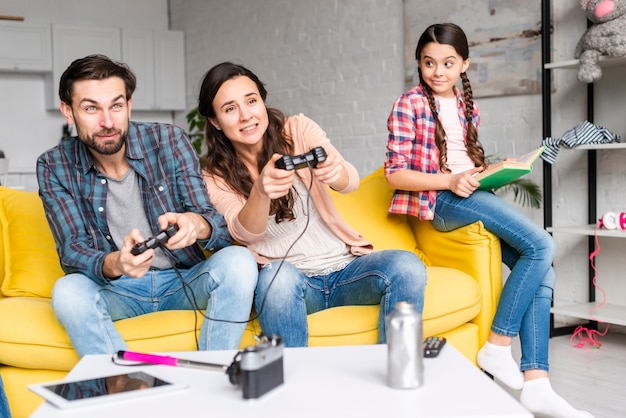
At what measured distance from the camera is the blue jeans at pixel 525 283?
228cm

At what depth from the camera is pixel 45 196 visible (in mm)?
2117

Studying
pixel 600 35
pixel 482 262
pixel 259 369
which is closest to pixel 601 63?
pixel 600 35

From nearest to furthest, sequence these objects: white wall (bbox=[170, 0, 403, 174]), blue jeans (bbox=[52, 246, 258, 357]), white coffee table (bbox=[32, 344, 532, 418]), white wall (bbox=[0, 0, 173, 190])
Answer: white coffee table (bbox=[32, 344, 532, 418]) → blue jeans (bbox=[52, 246, 258, 357]) → white wall (bbox=[170, 0, 403, 174]) → white wall (bbox=[0, 0, 173, 190])

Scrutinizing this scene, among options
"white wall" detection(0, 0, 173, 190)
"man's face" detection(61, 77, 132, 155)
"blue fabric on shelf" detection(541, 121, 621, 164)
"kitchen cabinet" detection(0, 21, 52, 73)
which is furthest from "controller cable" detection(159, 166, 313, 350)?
"kitchen cabinet" detection(0, 21, 52, 73)

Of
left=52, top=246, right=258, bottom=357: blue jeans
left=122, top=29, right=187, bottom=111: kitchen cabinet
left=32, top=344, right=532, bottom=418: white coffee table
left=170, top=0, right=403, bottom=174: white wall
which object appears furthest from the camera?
left=122, top=29, right=187, bottom=111: kitchen cabinet

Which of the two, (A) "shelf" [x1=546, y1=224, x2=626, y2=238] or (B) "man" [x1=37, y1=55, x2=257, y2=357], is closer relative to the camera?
(B) "man" [x1=37, y1=55, x2=257, y2=357]

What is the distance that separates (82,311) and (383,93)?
10.4ft

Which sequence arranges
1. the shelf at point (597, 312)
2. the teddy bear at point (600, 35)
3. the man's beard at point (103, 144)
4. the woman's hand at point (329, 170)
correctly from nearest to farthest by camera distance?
the woman's hand at point (329, 170), the man's beard at point (103, 144), the teddy bear at point (600, 35), the shelf at point (597, 312)

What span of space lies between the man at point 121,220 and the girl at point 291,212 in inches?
3.7

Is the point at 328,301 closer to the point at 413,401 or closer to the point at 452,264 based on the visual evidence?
the point at 452,264

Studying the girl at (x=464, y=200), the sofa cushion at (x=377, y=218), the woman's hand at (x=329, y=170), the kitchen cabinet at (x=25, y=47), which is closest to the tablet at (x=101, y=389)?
the woman's hand at (x=329, y=170)

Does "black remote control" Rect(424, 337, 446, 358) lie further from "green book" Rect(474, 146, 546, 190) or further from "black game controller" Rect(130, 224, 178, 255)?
"green book" Rect(474, 146, 546, 190)

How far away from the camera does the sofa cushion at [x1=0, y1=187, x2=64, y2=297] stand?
238 cm

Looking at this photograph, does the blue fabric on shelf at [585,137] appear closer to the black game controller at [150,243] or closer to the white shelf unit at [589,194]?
the white shelf unit at [589,194]
